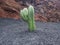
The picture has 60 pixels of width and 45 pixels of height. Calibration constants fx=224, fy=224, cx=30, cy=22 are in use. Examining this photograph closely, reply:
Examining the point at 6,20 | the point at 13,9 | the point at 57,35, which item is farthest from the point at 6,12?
the point at 57,35

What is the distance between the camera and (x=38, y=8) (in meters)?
9.32

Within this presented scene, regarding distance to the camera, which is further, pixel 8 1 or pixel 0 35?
pixel 8 1

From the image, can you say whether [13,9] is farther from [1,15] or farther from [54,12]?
[54,12]

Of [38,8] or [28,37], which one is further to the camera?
[38,8]

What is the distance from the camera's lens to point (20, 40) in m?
5.20

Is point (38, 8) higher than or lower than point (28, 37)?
higher

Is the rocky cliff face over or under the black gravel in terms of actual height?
over

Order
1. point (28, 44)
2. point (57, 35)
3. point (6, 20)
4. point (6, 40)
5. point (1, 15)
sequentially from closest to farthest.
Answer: point (28, 44), point (6, 40), point (57, 35), point (6, 20), point (1, 15)

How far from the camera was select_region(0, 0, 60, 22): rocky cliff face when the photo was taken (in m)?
8.77

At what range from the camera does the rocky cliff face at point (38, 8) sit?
28.8 feet

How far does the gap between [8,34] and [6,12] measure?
317 cm

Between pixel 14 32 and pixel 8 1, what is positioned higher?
pixel 8 1

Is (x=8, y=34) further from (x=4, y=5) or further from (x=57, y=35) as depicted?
(x=4, y=5)

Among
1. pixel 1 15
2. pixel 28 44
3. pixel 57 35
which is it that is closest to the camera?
pixel 28 44
